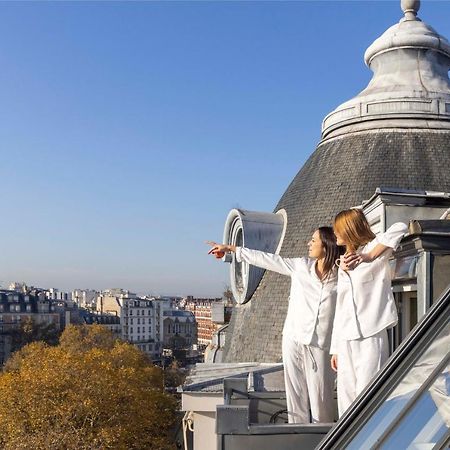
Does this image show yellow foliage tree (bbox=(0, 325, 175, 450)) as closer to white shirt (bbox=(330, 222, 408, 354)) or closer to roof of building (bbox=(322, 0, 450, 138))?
roof of building (bbox=(322, 0, 450, 138))

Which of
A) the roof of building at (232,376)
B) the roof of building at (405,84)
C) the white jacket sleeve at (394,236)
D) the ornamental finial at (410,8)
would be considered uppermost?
the ornamental finial at (410,8)

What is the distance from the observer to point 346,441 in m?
2.73

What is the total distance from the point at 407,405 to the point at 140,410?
18.7m

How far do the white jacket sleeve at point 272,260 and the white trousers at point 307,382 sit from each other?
0.45m

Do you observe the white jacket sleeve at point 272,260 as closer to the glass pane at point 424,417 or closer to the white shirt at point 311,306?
the white shirt at point 311,306

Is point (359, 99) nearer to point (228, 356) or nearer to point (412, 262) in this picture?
point (228, 356)

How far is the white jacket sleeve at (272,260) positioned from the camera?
388 centimetres

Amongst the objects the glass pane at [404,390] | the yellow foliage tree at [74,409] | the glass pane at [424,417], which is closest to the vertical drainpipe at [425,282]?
the glass pane at [404,390]

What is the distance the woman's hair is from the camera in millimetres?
3387

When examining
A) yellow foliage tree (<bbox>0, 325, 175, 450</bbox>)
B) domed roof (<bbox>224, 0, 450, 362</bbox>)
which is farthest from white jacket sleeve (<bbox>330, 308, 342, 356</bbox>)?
yellow foliage tree (<bbox>0, 325, 175, 450</bbox>)

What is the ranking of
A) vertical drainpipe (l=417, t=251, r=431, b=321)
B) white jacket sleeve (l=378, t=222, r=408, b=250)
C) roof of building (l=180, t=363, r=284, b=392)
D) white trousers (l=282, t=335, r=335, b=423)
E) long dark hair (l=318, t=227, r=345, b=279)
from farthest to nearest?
1. roof of building (l=180, t=363, r=284, b=392)
2. vertical drainpipe (l=417, t=251, r=431, b=321)
3. white trousers (l=282, t=335, r=335, b=423)
4. long dark hair (l=318, t=227, r=345, b=279)
5. white jacket sleeve (l=378, t=222, r=408, b=250)

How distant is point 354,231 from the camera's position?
3.39 m

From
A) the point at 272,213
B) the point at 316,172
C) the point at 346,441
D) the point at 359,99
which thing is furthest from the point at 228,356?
the point at 346,441

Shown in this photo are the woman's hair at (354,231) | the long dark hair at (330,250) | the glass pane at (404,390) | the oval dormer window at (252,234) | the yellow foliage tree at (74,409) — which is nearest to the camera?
the glass pane at (404,390)
